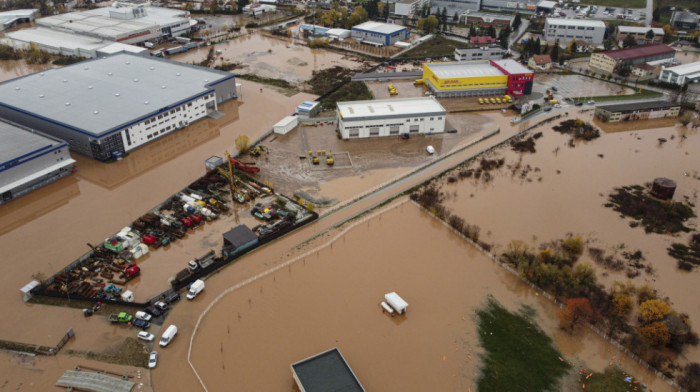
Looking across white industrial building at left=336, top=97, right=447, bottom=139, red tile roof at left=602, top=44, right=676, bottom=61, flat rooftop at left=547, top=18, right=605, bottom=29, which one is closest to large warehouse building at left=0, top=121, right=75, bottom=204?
white industrial building at left=336, top=97, right=447, bottom=139

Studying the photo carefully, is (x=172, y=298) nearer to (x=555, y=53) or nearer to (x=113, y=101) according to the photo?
(x=113, y=101)

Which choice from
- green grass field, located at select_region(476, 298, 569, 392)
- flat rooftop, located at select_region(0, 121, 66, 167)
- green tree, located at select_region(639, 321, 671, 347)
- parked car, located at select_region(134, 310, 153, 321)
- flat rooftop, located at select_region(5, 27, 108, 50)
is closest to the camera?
green grass field, located at select_region(476, 298, 569, 392)

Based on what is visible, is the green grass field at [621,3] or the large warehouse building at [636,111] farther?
the green grass field at [621,3]

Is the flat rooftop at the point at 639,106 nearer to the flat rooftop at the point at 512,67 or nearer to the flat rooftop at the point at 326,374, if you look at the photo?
the flat rooftop at the point at 512,67

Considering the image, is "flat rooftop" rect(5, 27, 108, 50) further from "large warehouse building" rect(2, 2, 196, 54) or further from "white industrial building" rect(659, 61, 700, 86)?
"white industrial building" rect(659, 61, 700, 86)

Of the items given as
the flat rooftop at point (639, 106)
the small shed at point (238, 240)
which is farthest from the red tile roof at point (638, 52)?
the small shed at point (238, 240)

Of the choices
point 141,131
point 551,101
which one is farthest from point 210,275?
point 551,101
